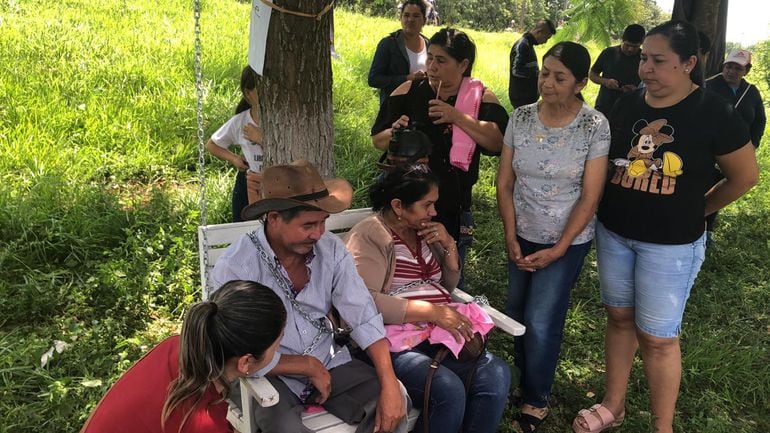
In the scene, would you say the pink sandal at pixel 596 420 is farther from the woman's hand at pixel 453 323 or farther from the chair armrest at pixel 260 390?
the chair armrest at pixel 260 390

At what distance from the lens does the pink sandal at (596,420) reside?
9.59ft

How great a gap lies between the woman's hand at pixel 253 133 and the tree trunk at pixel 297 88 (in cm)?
27

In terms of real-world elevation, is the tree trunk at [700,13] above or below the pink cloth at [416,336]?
above

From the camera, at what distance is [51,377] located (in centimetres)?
282

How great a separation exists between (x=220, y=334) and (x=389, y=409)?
0.74 metres

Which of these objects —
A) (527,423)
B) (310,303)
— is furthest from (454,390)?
(527,423)

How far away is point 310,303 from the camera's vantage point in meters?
2.24

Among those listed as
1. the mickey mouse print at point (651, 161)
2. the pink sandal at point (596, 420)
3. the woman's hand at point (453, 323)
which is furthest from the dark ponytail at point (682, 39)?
the pink sandal at point (596, 420)

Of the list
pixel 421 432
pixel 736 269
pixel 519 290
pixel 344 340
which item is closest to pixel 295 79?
pixel 344 340

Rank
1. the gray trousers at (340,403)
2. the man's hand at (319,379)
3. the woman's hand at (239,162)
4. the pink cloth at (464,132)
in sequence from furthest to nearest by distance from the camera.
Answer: the woman's hand at (239,162), the pink cloth at (464,132), the man's hand at (319,379), the gray trousers at (340,403)

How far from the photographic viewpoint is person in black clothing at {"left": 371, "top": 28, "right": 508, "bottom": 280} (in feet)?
9.25

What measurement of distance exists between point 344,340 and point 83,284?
1983 millimetres

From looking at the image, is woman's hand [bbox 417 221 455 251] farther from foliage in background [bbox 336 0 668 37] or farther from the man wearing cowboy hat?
foliage in background [bbox 336 0 668 37]

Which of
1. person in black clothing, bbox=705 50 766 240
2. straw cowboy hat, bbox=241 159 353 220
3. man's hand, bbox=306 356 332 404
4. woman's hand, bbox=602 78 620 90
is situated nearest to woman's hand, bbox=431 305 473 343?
man's hand, bbox=306 356 332 404
